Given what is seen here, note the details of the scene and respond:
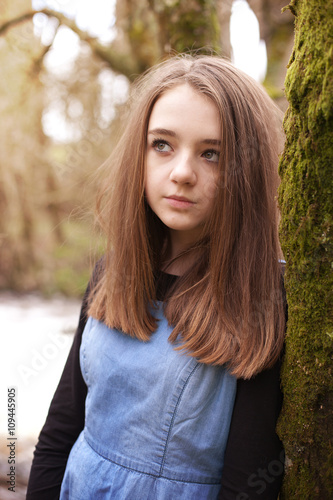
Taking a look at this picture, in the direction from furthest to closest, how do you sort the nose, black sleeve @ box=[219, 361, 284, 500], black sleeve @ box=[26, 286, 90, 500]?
black sleeve @ box=[26, 286, 90, 500] → the nose → black sleeve @ box=[219, 361, 284, 500]

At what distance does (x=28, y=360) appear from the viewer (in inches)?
182

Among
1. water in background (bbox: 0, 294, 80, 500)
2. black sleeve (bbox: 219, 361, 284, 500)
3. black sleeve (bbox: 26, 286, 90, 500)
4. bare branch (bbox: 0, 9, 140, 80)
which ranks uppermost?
bare branch (bbox: 0, 9, 140, 80)

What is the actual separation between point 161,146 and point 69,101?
4499 mm

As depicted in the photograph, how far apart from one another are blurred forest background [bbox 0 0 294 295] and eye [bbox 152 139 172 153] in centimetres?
54

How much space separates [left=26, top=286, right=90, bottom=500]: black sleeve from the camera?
1.46 metres

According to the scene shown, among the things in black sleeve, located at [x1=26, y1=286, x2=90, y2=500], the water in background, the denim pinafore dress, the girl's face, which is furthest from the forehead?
the water in background

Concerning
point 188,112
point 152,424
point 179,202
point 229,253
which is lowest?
point 152,424

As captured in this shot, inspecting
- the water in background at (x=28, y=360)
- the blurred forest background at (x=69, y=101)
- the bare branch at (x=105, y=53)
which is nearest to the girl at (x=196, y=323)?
the blurred forest background at (x=69, y=101)

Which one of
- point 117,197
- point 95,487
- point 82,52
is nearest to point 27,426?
point 95,487

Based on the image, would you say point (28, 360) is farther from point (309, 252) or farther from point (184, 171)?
point (309, 252)

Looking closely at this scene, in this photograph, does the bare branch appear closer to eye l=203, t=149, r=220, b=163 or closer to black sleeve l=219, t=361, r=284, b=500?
eye l=203, t=149, r=220, b=163

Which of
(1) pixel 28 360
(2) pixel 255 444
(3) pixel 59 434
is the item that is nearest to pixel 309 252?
(2) pixel 255 444

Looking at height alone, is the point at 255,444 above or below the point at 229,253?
below

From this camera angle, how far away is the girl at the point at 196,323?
44.0 inches
